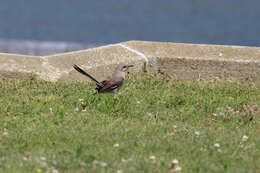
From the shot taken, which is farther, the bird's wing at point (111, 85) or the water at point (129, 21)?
the water at point (129, 21)

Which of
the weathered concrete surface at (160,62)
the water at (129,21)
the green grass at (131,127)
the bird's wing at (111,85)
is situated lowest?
the green grass at (131,127)

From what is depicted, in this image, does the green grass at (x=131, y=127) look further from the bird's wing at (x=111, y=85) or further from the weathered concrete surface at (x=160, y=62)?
the weathered concrete surface at (x=160, y=62)

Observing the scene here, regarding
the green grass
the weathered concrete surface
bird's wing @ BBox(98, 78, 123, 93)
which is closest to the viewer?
the green grass

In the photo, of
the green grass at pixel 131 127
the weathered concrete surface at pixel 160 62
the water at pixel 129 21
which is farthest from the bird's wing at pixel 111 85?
the water at pixel 129 21

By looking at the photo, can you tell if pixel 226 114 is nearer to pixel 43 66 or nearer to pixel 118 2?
pixel 43 66

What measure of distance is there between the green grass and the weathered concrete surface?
0.49 metres

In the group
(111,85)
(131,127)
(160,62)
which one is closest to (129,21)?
(160,62)

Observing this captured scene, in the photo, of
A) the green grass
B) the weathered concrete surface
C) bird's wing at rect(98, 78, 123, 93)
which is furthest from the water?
bird's wing at rect(98, 78, 123, 93)

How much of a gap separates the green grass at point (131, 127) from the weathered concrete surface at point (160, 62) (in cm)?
49

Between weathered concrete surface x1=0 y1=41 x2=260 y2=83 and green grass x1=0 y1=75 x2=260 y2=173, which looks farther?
weathered concrete surface x1=0 y1=41 x2=260 y2=83

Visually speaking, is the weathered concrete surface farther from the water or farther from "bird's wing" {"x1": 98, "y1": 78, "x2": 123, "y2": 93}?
A: the water

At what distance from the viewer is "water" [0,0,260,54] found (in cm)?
3025

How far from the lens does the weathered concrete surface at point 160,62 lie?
39.0 ft

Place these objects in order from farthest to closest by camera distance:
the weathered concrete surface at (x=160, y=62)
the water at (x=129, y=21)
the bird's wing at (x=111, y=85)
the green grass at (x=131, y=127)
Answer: the water at (x=129, y=21), the weathered concrete surface at (x=160, y=62), the bird's wing at (x=111, y=85), the green grass at (x=131, y=127)
